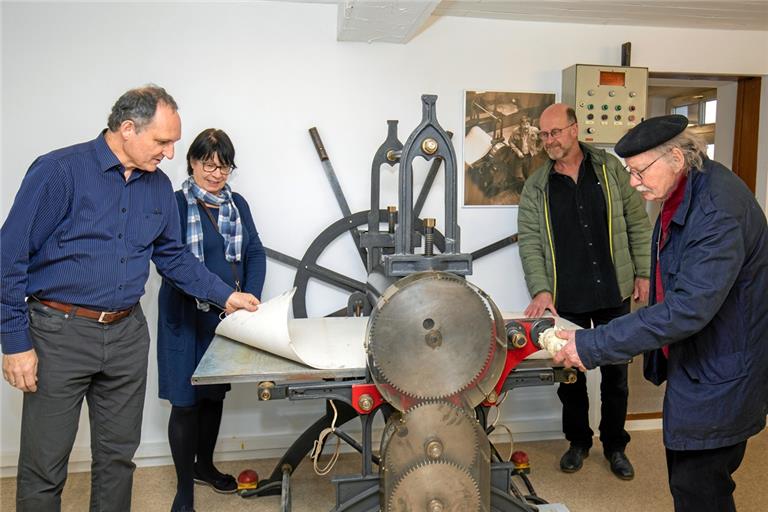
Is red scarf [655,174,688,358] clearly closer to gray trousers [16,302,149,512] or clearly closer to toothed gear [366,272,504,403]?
toothed gear [366,272,504,403]

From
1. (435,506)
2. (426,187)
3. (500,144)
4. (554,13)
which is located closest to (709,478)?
(435,506)

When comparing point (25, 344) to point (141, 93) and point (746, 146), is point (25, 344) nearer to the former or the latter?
point (141, 93)

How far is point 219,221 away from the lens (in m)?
2.40

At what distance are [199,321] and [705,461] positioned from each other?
172 cm

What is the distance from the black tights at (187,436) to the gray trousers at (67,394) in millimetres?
372

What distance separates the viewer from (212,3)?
280 cm

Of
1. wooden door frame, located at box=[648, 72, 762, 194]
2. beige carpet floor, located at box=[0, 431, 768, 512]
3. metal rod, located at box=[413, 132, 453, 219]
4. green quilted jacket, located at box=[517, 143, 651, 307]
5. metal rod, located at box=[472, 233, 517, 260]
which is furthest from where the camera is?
wooden door frame, located at box=[648, 72, 762, 194]

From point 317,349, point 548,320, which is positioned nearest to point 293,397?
point 317,349

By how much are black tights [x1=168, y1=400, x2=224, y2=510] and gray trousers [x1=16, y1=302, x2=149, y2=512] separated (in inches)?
14.7

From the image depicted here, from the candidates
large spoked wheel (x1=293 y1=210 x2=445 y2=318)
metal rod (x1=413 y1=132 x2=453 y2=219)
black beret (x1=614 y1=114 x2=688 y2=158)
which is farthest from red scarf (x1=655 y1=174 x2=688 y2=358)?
metal rod (x1=413 y1=132 x2=453 y2=219)

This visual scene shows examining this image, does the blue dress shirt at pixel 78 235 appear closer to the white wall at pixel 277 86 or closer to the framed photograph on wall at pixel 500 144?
the white wall at pixel 277 86

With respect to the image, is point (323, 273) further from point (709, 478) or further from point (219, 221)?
point (709, 478)

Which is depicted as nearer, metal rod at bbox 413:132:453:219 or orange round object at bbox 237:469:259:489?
orange round object at bbox 237:469:259:489

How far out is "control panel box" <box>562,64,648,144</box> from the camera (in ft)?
9.89
